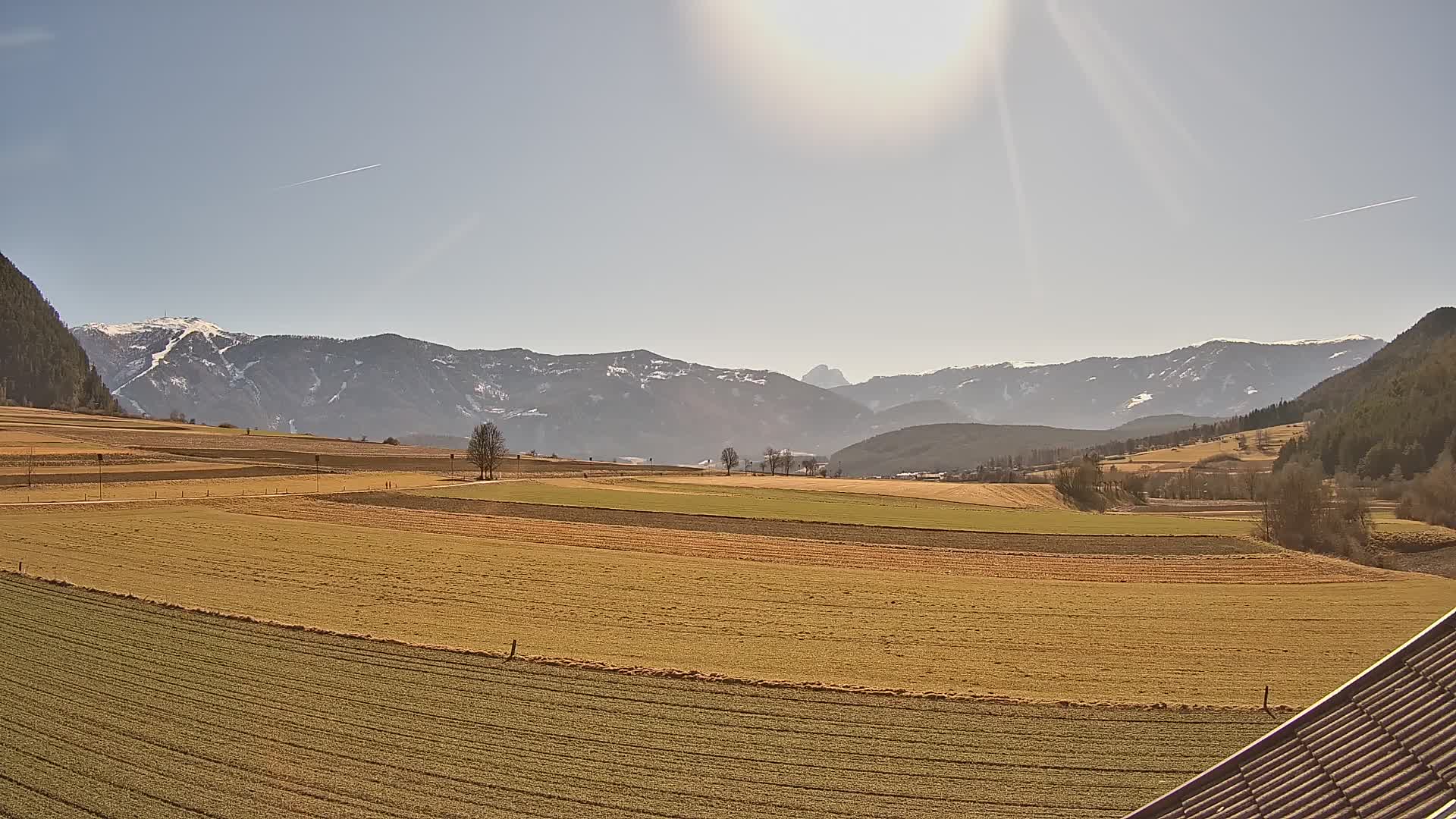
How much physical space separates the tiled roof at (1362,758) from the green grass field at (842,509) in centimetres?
6321

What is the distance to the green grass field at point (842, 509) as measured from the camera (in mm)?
74625

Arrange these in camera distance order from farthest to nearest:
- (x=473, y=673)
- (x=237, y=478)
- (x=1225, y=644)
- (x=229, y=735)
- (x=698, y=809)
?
(x=237, y=478) < (x=1225, y=644) < (x=473, y=673) < (x=229, y=735) < (x=698, y=809)

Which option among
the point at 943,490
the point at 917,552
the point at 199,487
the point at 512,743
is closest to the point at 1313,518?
the point at 917,552

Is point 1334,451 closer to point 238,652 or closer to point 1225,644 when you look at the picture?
point 1225,644

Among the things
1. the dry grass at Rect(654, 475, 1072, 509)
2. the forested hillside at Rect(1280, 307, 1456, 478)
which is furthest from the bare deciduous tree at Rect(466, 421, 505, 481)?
the forested hillside at Rect(1280, 307, 1456, 478)

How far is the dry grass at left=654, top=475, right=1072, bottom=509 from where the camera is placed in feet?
375

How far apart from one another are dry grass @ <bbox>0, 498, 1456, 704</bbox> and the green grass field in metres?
21.5

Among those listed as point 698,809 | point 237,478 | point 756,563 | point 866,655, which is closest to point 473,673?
point 698,809

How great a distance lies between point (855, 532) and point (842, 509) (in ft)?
72.1

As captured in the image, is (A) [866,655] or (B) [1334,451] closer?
(A) [866,655]

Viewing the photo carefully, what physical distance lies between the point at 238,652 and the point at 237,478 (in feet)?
267

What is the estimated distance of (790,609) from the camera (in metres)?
35.2

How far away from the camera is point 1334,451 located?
558ft

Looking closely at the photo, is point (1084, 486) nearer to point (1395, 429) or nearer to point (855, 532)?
point (855, 532)
